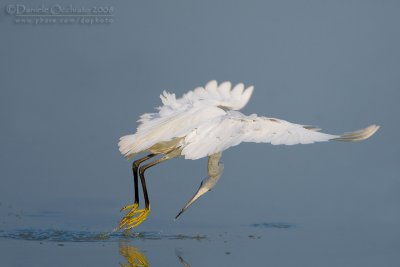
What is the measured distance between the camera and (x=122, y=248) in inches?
346

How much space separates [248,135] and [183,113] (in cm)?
110

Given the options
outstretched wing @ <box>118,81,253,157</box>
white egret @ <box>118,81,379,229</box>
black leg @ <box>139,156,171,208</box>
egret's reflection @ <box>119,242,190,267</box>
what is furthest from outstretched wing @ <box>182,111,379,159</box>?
black leg @ <box>139,156,171,208</box>

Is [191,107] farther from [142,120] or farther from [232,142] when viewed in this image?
[232,142]

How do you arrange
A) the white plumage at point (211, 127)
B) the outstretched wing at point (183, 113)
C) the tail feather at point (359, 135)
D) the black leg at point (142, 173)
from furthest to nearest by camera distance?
the black leg at point (142, 173)
the outstretched wing at point (183, 113)
the white plumage at point (211, 127)
the tail feather at point (359, 135)

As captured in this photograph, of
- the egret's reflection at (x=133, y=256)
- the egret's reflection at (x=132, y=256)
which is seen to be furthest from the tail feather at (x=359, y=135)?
the egret's reflection at (x=132, y=256)

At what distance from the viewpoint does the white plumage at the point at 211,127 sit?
26.2ft

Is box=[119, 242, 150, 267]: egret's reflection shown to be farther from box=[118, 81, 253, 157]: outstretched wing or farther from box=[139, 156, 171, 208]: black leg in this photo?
box=[118, 81, 253, 157]: outstretched wing

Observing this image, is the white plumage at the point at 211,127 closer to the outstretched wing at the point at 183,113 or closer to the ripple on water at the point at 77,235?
the outstretched wing at the point at 183,113


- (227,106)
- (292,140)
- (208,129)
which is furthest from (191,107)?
(292,140)

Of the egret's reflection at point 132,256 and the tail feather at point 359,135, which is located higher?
the tail feather at point 359,135

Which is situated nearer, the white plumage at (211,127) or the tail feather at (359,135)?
the tail feather at (359,135)

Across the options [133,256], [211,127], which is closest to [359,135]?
[211,127]

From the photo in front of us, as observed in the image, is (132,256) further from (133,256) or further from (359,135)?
(359,135)

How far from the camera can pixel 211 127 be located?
8305 millimetres
